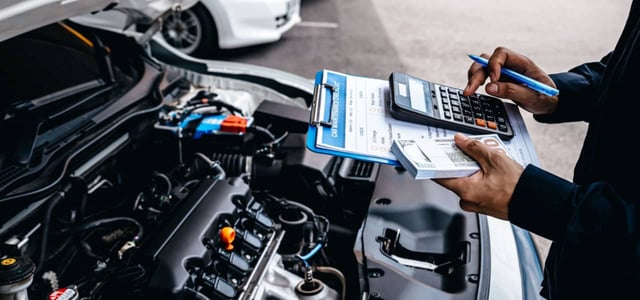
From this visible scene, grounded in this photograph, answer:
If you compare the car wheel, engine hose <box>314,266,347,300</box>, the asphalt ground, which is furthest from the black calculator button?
the car wheel

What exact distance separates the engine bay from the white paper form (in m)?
0.28

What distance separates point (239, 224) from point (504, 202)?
0.63 metres

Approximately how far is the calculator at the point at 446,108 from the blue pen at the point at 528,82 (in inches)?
2.9

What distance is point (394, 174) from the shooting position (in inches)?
58.1

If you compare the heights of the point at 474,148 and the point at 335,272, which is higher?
the point at 474,148

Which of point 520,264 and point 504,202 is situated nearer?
point 504,202

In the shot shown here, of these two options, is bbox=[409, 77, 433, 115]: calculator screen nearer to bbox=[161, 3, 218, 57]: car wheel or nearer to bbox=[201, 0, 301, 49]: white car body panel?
bbox=[201, 0, 301, 49]: white car body panel

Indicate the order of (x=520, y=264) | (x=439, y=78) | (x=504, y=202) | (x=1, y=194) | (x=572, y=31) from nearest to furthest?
(x=504, y=202) < (x=1, y=194) < (x=520, y=264) < (x=439, y=78) < (x=572, y=31)

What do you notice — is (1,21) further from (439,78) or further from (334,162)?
(439,78)

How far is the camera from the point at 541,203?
2.90 ft

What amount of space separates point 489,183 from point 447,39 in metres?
4.59

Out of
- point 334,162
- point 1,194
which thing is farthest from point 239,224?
point 1,194

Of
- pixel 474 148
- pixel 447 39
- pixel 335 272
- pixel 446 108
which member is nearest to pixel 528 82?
pixel 446 108

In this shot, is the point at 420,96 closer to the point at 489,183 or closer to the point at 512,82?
the point at 512,82
